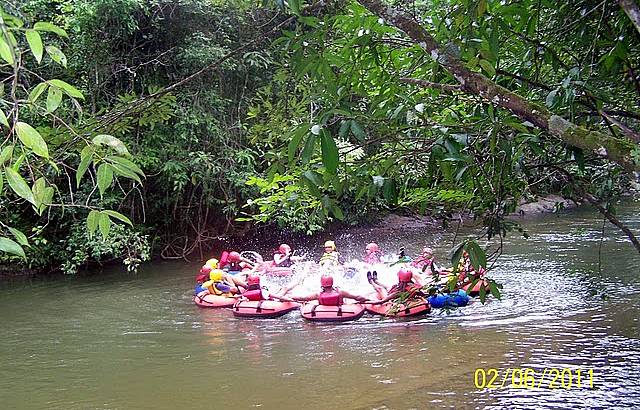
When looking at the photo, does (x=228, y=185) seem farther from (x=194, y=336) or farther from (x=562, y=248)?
(x=562, y=248)

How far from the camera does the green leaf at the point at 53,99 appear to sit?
3.64 feet

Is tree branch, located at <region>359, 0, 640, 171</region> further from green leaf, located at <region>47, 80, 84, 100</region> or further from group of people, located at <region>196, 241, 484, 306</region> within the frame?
group of people, located at <region>196, 241, 484, 306</region>

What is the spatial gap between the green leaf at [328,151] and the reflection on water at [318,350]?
3.45 metres

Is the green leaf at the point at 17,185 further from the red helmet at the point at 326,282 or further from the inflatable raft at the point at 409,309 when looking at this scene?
the red helmet at the point at 326,282

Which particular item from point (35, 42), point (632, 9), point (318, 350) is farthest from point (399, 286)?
point (35, 42)

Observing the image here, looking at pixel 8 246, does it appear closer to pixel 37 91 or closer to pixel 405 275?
pixel 37 91

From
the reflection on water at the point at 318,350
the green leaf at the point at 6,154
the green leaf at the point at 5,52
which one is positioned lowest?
the reflection on water at the point at 318,350

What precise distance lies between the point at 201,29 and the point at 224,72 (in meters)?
0.94

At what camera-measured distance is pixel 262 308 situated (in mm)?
8305

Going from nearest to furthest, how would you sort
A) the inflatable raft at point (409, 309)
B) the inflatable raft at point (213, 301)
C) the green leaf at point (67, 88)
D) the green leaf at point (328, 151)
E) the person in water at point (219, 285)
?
the green leaf at point (67, 88) → the green leaf at point (328, 151) → the inflatable raft at point (409, 309) → the inflatable raft at point (213, 301) → the person in water at point (219, 285)

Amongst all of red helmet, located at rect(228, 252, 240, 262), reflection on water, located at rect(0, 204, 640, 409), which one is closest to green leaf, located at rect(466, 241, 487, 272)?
reflection on water, located at rect(0, 204, 640, 409)

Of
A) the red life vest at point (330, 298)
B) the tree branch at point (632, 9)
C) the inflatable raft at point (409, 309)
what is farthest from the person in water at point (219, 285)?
the tree branch at point (632, 9)

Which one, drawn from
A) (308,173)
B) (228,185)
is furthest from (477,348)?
(228,185)

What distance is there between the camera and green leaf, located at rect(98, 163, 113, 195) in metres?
1.10
